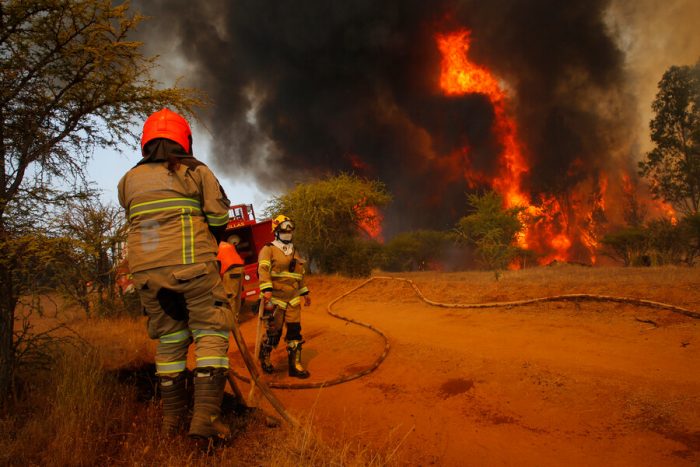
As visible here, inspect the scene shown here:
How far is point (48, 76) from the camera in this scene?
4242 mm

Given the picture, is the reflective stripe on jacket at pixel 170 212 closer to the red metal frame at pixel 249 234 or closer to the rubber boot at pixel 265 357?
the rubber boot at pixel 265 357

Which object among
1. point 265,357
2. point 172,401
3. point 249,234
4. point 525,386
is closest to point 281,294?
point 265,357

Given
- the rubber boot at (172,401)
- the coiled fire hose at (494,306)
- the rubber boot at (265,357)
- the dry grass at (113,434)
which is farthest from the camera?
the rubber boot at (265,357)

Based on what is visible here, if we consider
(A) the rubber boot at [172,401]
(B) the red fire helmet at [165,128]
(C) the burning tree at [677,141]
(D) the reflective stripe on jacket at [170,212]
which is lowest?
(A) the rubber boot at [172,401]

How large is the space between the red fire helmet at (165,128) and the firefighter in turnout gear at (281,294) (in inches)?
124

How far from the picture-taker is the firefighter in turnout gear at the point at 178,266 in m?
2.97

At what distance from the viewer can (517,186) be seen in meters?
48.0

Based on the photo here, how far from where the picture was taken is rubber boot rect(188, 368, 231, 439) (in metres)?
2.76

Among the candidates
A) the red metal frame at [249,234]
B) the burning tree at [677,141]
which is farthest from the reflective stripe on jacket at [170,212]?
the burning tree at [677,141]

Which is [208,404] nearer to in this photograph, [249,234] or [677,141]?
[249,234]

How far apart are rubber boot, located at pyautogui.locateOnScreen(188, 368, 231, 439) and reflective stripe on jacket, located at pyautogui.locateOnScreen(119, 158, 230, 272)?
34.4 inches

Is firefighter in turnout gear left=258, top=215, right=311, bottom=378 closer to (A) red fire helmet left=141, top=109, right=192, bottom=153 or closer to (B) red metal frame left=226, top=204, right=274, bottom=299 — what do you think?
(A) red fire helmet left=141, top=109, right=192, bottom=153

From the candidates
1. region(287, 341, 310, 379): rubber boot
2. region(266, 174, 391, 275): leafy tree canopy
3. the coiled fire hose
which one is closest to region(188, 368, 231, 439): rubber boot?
the coiled fire hose

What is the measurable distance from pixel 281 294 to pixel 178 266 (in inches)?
135
